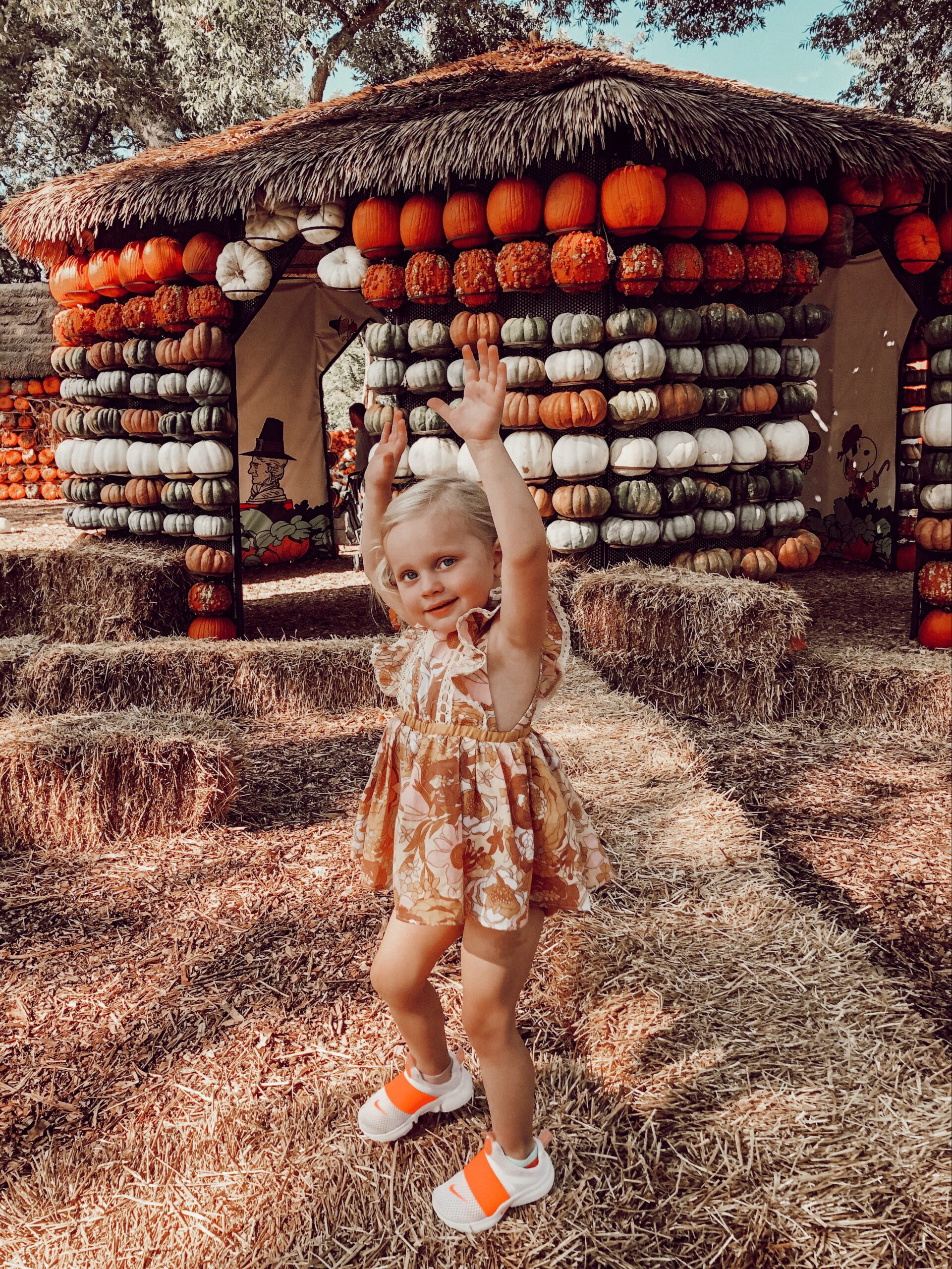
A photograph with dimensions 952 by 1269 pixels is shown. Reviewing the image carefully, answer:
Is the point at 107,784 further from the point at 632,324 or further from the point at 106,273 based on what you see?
the point at 106,273

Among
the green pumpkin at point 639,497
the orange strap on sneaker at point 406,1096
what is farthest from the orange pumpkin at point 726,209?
the orange strap on sneaker at point 406,1096

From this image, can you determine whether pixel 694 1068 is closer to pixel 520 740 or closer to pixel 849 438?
pixel 520 740

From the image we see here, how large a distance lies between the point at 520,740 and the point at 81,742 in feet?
8.18

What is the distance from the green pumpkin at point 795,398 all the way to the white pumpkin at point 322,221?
3.19m

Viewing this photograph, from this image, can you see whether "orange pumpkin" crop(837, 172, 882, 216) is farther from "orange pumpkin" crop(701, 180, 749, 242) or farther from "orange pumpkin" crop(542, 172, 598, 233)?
"orange pumpkin" crop(542, 172, 598, 233)

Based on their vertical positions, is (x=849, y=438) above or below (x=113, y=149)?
below

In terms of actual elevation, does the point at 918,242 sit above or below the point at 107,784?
above

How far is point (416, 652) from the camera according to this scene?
1876mm

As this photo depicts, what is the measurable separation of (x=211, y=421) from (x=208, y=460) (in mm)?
269

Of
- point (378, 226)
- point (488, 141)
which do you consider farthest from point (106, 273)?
point (488, 141)

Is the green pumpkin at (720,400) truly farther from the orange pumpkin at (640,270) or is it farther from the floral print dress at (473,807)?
the floral print dress at (473,807)

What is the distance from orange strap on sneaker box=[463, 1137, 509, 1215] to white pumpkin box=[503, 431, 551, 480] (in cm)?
447

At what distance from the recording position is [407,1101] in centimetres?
201

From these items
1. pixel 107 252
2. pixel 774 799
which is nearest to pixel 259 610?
pixel 107 252
